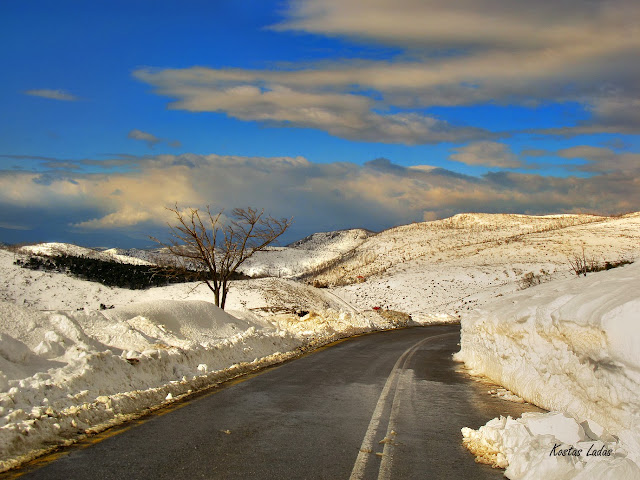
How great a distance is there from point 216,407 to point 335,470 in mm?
3316

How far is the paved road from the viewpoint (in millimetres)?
5605

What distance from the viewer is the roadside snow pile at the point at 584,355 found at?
6.07m

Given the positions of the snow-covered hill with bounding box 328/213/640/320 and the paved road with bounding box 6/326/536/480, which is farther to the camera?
the snow-covered hill with bounding box 328/213/640/320

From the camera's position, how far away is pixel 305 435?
7020mm

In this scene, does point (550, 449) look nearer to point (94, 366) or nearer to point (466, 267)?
point (94, 366)

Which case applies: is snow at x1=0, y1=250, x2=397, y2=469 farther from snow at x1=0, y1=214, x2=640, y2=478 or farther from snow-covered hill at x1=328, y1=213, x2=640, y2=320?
snow-covered hill at x1=328, y1=213, x2=640, y2=320

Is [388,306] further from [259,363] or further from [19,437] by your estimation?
[19,437]

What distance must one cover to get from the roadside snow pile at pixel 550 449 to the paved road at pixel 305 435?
0.86 feet

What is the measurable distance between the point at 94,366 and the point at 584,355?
718 centimetres

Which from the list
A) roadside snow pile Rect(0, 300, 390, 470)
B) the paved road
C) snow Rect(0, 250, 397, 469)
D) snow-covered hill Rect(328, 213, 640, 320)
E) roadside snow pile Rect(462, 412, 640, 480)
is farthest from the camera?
snow-covered hill Rect(328, 213, 640, 320)

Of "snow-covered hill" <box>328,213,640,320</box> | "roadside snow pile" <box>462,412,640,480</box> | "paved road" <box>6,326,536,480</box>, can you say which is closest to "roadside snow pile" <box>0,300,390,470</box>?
"paved road" <box>6,326,536,480</box>

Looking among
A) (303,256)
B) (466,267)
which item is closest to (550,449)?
(466,267)

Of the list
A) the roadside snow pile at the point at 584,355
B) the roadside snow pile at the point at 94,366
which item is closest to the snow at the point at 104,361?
the roadside snow pile at the point at 94,366

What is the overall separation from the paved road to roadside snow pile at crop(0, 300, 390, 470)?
592 millimetres
